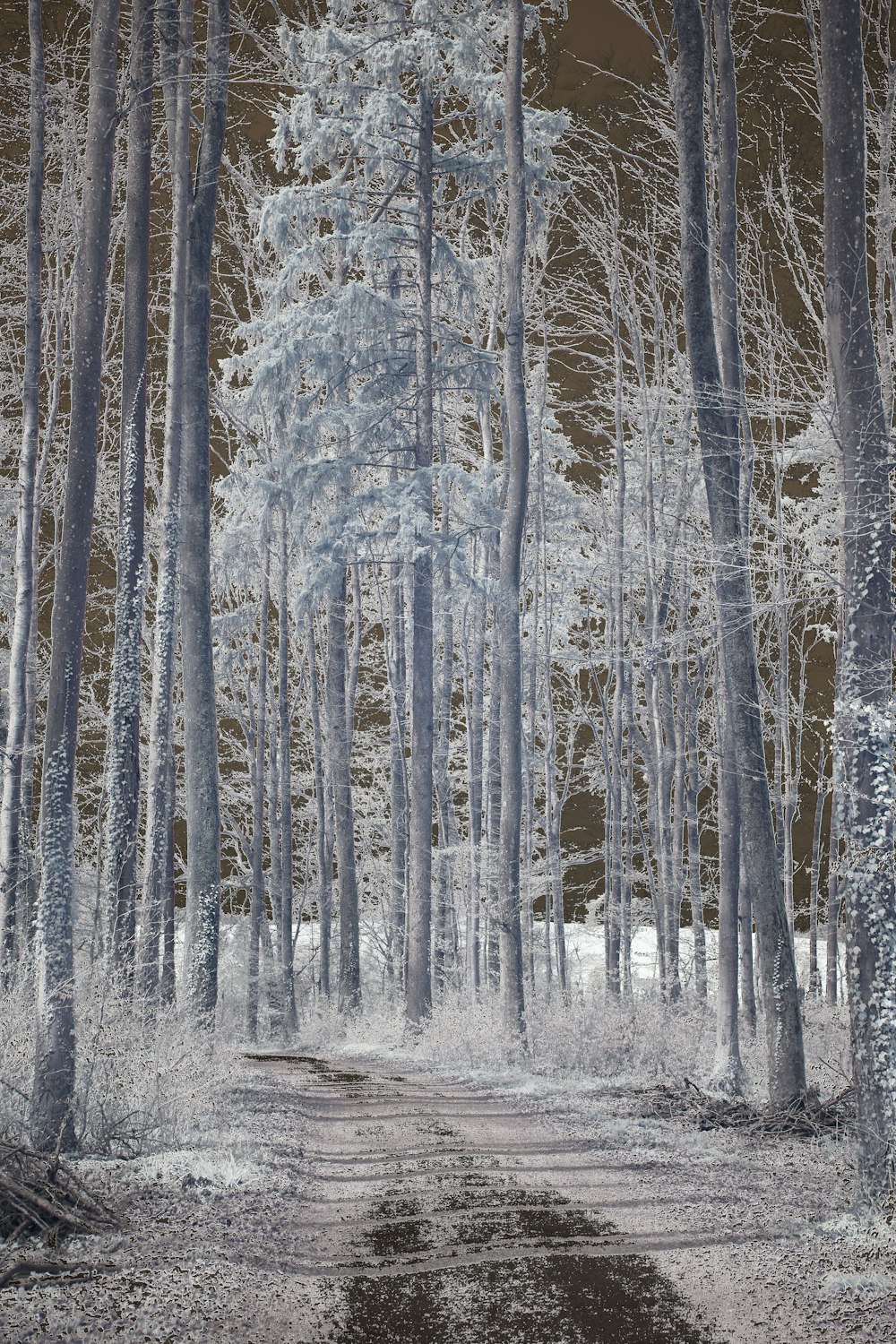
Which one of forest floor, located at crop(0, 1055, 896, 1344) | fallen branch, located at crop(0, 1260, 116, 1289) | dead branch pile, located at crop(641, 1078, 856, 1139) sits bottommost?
dead branch pile, located at crop(641, 1078, 856, 1139)

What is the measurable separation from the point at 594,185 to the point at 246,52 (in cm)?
1205

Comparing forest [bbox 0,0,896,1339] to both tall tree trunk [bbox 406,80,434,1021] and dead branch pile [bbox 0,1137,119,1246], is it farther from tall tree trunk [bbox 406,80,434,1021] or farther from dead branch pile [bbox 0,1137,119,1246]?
dead branch pile [bbox 0,1137,119,1246]

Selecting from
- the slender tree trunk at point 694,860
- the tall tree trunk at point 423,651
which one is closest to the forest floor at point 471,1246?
the tall tree trunk at point 423,651

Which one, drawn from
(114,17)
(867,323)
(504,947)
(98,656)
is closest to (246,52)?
(114,17)

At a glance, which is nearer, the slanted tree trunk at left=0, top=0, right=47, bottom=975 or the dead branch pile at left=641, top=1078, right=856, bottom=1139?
the dead branch pile at left=641, top=1078, right=856, bottom=1139

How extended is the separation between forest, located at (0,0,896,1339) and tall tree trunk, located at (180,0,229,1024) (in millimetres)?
56

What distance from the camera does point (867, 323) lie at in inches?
296

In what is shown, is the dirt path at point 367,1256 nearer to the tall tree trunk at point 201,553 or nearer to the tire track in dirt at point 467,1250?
the tire track in dirt at point 467,1250

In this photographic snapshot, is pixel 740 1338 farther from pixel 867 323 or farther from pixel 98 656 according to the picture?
pixel 98 656

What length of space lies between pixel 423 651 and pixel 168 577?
19.8ft

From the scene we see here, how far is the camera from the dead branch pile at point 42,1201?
5.35m

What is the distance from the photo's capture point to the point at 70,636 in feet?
26.3

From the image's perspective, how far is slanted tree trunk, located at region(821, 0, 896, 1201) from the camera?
692cm

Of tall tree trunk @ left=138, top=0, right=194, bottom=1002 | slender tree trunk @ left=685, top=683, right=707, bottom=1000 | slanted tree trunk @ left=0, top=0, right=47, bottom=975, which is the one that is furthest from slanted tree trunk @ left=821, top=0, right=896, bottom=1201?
slender tree trunk @ left=685, top=683, right=707, bottom=1000
